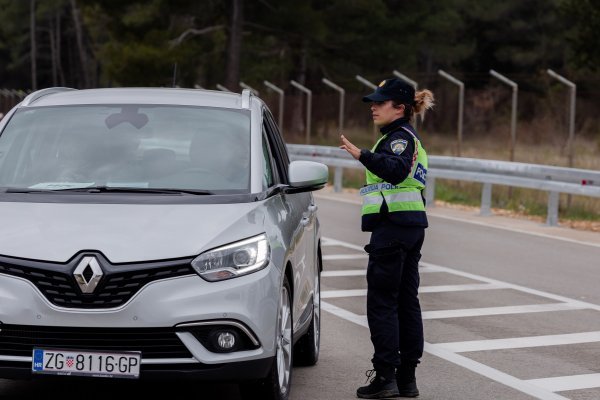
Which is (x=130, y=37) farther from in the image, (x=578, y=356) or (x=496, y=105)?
(x=578, y=356)

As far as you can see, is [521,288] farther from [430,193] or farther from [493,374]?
[430,193]

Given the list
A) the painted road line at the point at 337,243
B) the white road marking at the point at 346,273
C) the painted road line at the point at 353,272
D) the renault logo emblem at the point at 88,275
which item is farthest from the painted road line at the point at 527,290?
the renault logo emblem at the point at 88,275

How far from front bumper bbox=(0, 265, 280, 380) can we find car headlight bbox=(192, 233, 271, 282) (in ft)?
0.14

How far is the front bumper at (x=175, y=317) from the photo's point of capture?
5996 millimetres

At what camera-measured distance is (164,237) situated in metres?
6.21

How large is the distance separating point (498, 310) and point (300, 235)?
392 centimetres

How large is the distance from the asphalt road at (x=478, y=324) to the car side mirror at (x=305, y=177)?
3.71ft

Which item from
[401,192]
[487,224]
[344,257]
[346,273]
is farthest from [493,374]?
[487,224]

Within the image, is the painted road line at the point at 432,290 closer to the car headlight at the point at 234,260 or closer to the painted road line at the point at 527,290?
the painted road line at the point at 527,290

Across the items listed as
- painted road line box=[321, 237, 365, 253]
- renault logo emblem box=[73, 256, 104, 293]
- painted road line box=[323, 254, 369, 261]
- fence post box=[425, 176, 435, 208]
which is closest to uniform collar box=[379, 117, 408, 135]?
renault logo emblem box=[73, 256, 104, 293]

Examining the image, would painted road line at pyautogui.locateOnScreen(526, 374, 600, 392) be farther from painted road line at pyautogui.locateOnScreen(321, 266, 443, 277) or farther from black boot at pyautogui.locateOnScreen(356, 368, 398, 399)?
painted road line at pyautogui.locateOnScreen(321, 266, 443, 277)

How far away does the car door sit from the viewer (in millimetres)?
7246

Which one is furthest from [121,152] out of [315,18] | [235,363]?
[315,18]

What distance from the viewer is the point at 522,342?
30.8ft
